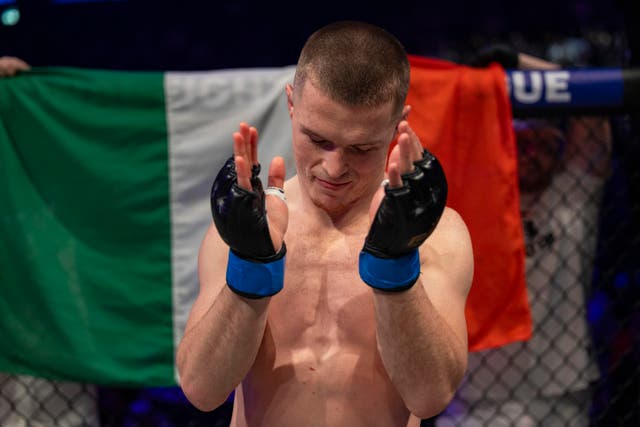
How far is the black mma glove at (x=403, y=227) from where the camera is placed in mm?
1101

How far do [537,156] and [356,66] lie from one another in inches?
47.4

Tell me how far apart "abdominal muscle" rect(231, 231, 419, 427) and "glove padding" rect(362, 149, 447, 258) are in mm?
275

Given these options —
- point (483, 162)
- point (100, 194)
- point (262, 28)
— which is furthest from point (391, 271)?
point (262, 28)

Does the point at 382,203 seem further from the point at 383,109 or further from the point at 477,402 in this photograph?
the point at 477,402

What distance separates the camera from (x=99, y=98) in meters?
2.20

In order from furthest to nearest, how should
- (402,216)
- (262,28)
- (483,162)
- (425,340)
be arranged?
(262,28)
(483,162)
(425,340)
(402,216)

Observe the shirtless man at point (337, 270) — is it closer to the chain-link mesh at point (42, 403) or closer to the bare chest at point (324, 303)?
the bare chest at point (324, 303)

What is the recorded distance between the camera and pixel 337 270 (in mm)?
1424

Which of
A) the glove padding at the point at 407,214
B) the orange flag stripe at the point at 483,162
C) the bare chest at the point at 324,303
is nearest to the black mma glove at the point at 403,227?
the glove padding at the point at 407,214

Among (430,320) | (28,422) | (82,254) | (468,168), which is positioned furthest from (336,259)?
(28,422)

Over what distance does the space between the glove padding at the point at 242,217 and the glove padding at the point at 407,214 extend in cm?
16

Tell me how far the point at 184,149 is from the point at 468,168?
809 mm

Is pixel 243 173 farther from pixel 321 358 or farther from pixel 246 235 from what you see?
pixel 321 358

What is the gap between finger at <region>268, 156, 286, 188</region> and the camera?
1.25 metres
